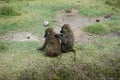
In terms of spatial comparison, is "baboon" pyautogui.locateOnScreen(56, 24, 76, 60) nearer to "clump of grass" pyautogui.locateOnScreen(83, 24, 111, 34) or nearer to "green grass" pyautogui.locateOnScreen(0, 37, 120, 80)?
"green grass" pyautogui.locateOnScreen(0, 37, 120, 80)

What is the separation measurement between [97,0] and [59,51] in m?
6.01

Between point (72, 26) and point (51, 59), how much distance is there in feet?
9.41

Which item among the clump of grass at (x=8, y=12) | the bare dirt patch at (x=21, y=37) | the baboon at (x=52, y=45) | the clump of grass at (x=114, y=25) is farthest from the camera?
the clump of grass at (x=8, y=12)

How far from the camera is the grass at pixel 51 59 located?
8492mm

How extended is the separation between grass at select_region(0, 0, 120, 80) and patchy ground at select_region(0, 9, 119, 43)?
0.82ft

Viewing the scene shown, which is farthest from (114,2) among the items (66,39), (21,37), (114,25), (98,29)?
(66,39)

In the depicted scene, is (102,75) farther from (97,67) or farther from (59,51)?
(59,51)

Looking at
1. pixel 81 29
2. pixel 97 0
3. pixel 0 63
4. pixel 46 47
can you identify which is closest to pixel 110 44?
pixel 81 29

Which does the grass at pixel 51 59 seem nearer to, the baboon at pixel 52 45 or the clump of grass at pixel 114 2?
the baboon at pixel 52 45

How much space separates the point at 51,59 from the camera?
883 cm

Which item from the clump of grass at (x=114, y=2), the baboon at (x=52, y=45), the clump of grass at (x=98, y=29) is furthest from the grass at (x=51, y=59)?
the clump of grass at (x=114, y=2)

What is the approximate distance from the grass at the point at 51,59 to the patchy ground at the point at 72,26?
9.8 inches

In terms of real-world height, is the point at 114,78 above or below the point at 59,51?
below

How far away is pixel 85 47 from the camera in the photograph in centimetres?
980
